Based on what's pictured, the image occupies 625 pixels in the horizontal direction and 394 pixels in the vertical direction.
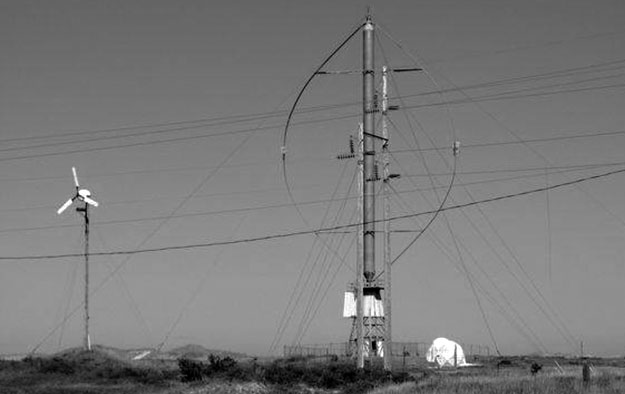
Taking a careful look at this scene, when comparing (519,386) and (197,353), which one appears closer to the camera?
(519,386)

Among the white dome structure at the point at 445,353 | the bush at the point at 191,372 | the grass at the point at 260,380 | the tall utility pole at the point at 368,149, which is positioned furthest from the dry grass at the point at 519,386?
the white dome structure at the point at 445,353

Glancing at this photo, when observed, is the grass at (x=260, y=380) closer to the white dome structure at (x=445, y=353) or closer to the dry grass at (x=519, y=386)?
the dry grass at (x=519, y=386)

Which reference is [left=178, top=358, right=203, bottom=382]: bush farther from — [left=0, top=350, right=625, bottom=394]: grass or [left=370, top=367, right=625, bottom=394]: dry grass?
[left=370, top=367, right=625, bottom=394]: dry grass

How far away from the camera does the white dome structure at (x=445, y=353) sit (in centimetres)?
7950

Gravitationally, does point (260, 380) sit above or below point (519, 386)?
above

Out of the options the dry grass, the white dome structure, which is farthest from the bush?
the white dome structure

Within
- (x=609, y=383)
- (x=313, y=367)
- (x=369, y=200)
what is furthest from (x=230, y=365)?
(x=609, y=383)

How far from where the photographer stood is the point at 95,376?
61.0 meters

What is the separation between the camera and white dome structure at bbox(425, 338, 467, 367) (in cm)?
7950

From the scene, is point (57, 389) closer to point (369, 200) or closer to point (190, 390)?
point (190, 390)

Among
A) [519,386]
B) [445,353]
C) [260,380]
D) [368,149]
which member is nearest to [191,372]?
[260,380]

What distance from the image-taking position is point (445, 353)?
80.8 m

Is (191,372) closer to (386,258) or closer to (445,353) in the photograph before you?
(386,258)

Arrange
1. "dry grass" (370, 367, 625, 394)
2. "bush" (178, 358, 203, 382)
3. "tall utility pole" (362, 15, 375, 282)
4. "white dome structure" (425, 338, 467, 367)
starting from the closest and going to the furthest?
1. "dry grass" (370, 367, 625, 394)
2. "bush" (178, 358, 203, 382)
3. "tall utility pole" (362, 15, 375, 282)
4. "white dome structure" (425, 338, 467, 367)
